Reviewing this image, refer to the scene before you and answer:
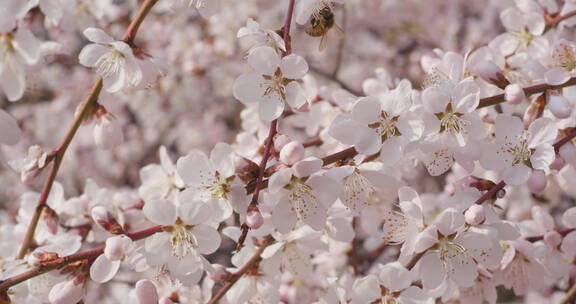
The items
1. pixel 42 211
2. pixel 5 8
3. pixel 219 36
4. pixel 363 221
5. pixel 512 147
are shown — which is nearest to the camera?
pixel 5 8

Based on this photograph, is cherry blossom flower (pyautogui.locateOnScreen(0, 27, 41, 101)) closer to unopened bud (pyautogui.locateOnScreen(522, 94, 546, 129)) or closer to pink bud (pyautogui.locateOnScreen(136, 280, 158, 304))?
pink bud (pyautogui.locateOnScreen(136, 280, 158, 304))

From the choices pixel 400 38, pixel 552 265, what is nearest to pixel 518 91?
pixel 552 265

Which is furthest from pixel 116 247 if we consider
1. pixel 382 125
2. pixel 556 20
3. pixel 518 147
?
pixel 556 20

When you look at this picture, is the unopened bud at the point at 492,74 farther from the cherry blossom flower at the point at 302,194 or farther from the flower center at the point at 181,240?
the flower center at the point at 181,240

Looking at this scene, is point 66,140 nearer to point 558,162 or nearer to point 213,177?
point 213,177

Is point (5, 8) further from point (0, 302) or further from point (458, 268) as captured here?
point (458, 268)

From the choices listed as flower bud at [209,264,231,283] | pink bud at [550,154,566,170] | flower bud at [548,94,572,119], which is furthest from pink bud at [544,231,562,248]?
flower bud at [209,264,231,283]
